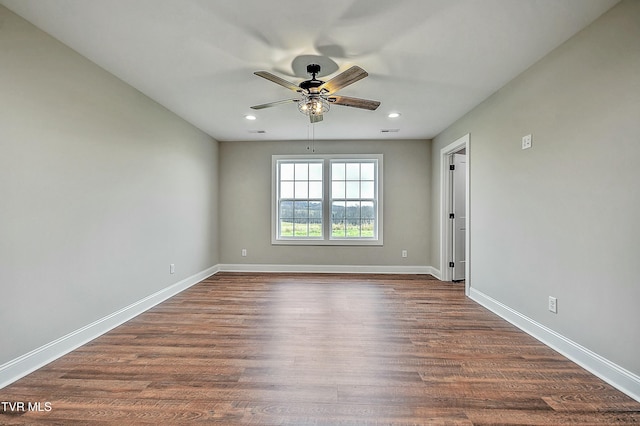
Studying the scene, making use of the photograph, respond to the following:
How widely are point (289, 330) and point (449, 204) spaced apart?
3407mm

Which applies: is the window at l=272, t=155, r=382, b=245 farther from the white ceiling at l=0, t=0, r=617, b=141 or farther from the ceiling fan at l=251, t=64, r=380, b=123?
the ceiling fan at l=251, t=64, r=380, b=123

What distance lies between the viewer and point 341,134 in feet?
16.8

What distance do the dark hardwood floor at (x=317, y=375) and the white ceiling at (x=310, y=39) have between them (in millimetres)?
2480

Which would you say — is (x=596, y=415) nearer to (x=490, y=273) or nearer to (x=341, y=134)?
(x=490, y=273)

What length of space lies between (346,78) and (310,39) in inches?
15.7

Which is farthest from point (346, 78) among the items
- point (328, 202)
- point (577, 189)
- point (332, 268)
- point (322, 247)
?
point (332, 268)

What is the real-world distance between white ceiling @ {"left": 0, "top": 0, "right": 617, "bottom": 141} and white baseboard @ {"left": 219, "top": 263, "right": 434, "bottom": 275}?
10.1 feet

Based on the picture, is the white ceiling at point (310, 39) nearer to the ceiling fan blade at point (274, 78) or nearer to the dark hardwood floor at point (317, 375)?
the ceiling fan blade at point (274, 78)

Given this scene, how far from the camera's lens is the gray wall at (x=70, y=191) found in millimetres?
2002

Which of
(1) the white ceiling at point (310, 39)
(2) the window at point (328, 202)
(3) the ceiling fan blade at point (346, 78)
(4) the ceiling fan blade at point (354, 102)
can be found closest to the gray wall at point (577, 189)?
(1) the white ceiling at point (310, 39)

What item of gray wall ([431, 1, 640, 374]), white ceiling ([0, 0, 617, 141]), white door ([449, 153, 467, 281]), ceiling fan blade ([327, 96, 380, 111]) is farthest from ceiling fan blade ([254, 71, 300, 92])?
white door ([449, 153, 467, 281])

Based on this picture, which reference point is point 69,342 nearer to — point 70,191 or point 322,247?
point 70,191

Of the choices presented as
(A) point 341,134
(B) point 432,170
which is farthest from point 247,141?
(B) point 432,170

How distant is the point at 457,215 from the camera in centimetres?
488
